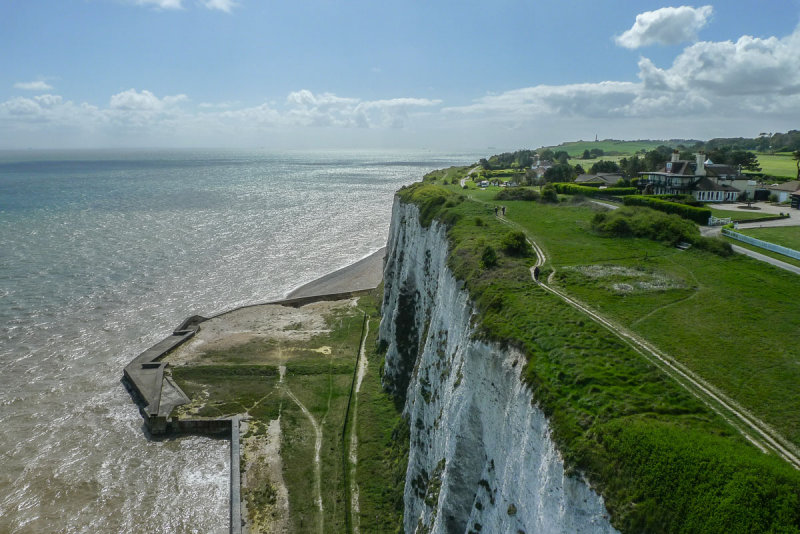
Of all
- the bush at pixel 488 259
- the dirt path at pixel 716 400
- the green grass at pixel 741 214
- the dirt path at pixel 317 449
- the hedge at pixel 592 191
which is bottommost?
the dirt path at pixel 317 449

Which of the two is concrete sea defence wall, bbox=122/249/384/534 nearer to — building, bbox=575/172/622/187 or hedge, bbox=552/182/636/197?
hedge, bbox=552/182/636/197

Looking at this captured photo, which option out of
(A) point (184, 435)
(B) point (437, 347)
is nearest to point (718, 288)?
(B) point (437, 347)

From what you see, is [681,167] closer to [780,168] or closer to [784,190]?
[784,190]

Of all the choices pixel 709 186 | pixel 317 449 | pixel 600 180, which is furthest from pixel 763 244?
pixel 600 180

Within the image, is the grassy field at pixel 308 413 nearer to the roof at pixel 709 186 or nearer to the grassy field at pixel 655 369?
the grassy field at pixel 655 369

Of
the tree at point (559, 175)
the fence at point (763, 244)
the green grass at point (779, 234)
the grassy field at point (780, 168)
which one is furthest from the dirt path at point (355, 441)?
the grassy field at point (780, 168)

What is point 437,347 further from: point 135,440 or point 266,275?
point 266,275

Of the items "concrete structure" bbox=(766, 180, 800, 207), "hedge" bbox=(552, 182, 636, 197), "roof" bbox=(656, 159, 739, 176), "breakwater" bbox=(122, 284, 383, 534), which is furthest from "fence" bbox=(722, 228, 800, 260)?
"breakwater" bbox=(122, 284, 383, 534)
